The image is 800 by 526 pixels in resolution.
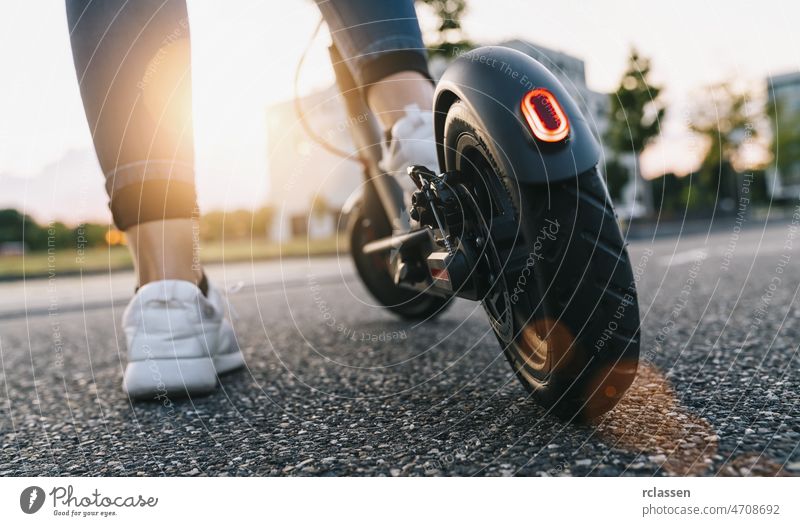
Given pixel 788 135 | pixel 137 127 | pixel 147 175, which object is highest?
pixel 788 135

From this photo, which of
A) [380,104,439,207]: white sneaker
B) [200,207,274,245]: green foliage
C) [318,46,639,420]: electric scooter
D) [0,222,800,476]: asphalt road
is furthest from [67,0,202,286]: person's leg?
[200,207,274,245]: green foliage

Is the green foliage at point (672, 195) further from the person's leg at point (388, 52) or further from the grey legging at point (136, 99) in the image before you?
the grey legging at point (136, 99)

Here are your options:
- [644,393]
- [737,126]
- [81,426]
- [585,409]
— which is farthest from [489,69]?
[737,126]

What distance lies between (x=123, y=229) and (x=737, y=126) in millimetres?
19997

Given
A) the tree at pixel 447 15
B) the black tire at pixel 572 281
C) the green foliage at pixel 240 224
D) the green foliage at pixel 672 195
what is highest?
the tree at pixel 447 15

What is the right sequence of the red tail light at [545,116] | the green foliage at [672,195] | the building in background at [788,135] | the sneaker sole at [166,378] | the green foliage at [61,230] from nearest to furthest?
the red tail light at [545,116] → the sneaker sole at [166,378] → the green foliage at [672,195] → the building in background at [788,135] → the green foliage at [61,230]

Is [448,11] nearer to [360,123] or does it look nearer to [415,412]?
[360,123]

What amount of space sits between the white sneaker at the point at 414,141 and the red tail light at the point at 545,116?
369 mm

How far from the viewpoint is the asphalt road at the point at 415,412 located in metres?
0.97

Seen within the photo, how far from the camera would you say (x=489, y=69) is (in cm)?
104

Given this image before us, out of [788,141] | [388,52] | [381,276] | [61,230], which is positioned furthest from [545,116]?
[61,230]

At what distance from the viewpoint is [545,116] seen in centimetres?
95

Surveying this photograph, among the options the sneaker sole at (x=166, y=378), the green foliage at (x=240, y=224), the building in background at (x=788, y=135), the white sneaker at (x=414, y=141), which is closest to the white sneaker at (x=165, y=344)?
the sneaker sole at (x=166, y=378)

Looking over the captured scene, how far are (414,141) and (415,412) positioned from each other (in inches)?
22.0
